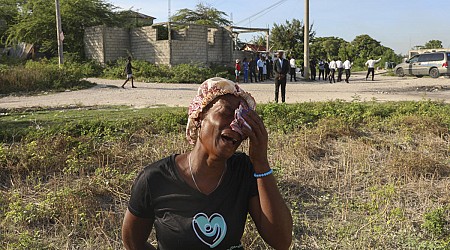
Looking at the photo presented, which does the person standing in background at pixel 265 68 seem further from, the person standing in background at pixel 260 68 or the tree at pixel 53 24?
the tree at pixel 53 24

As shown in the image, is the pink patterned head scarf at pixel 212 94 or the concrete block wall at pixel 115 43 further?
the concrete block wall at pixel 115 43

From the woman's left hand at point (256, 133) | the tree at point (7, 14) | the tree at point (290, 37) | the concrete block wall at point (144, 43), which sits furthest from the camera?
the tree at point (290, 37)

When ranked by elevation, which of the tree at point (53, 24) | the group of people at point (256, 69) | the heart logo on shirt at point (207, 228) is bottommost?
the heart logo on shirt at point (207, 228)

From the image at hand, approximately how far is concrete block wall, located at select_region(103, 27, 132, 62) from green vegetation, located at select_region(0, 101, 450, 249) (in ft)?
66.3

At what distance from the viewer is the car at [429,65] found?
25.3m

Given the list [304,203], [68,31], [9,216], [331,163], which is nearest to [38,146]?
[9,216]

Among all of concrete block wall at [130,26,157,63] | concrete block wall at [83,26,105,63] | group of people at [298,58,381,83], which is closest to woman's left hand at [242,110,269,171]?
group of people at [298,58,381,83]

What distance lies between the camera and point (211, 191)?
2.03 m

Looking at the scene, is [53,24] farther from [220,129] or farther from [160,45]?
[220,129]

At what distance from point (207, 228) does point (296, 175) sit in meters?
3.60

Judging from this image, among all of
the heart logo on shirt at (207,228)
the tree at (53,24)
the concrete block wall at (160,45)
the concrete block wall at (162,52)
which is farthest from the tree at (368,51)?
the heart logo on shirt at (207,228)

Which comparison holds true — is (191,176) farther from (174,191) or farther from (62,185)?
(62,185)

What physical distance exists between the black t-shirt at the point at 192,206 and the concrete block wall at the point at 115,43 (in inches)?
1033

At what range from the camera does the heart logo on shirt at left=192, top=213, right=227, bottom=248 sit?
1.97m
